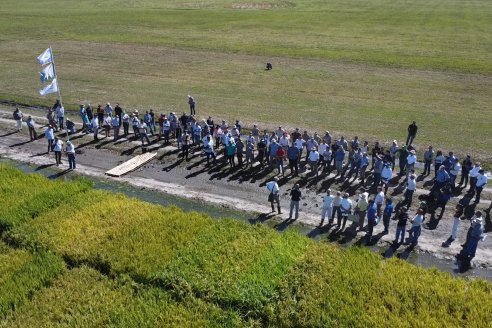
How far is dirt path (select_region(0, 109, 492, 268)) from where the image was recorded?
1781 centimetres

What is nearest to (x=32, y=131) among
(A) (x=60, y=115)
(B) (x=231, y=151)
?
(A) (x=60, y=115)

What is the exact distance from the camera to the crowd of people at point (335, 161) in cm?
1792

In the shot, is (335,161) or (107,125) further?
(107,125)

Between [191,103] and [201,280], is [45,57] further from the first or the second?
[201,280]

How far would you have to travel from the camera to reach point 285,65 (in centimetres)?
4341

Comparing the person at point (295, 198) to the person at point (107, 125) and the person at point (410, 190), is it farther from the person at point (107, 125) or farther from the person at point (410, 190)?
the person at point (107, 125)

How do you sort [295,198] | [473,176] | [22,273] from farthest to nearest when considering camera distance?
[473,176] < [295,198] < [22,273]

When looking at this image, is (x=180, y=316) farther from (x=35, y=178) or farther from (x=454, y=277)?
(x=35, y=178)

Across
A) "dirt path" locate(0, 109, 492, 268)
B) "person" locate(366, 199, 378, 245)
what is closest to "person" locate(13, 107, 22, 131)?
"dirt path" locate(0, 109, 492, 268)

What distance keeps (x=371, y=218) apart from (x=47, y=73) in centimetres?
1910

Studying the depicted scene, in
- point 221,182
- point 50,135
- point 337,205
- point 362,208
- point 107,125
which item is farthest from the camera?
point 107,125

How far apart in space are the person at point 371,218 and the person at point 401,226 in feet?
2.86

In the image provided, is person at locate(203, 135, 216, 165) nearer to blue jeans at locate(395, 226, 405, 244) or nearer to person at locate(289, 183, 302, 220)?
person at locate(289, 183, 302, 220)

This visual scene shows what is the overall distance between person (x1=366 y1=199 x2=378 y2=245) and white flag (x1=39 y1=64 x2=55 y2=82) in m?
18.7
